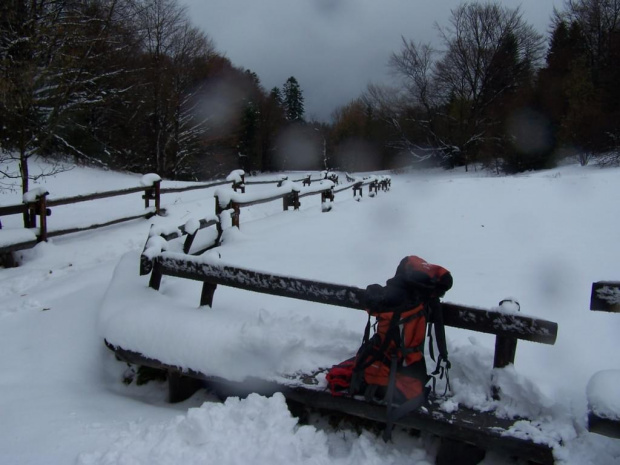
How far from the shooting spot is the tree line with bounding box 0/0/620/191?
11445 millimetres

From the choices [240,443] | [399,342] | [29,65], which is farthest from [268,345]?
[29,65]

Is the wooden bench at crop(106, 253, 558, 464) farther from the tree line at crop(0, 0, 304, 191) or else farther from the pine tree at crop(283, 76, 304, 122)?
the pine tree at crop(283, 76, 304, 122)

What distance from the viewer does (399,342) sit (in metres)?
2.63

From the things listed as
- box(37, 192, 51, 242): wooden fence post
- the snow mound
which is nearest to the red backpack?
the snow mound

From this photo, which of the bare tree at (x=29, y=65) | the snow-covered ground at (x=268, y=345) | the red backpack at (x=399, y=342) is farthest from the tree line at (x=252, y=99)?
the red backpack at (x=399, y=342)

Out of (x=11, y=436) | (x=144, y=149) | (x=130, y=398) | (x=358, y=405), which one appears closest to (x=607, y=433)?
(x=358, y=405)

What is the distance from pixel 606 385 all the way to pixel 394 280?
1.20m

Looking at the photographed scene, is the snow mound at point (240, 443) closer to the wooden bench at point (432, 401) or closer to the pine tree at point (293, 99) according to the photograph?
the wooden bench at point (432, 401)

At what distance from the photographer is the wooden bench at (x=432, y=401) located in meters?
2.41

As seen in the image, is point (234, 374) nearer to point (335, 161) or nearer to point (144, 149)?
point (144, 149)

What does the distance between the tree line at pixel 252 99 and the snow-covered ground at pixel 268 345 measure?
614 centimetres

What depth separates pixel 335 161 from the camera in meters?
50.9

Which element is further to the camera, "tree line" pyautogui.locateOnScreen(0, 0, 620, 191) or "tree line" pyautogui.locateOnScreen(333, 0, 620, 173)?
"tree line" pyautogui.locateOnScreen(333, 0, 620, 173)

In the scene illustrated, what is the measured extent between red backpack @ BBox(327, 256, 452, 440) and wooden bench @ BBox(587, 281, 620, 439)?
2.49ft
